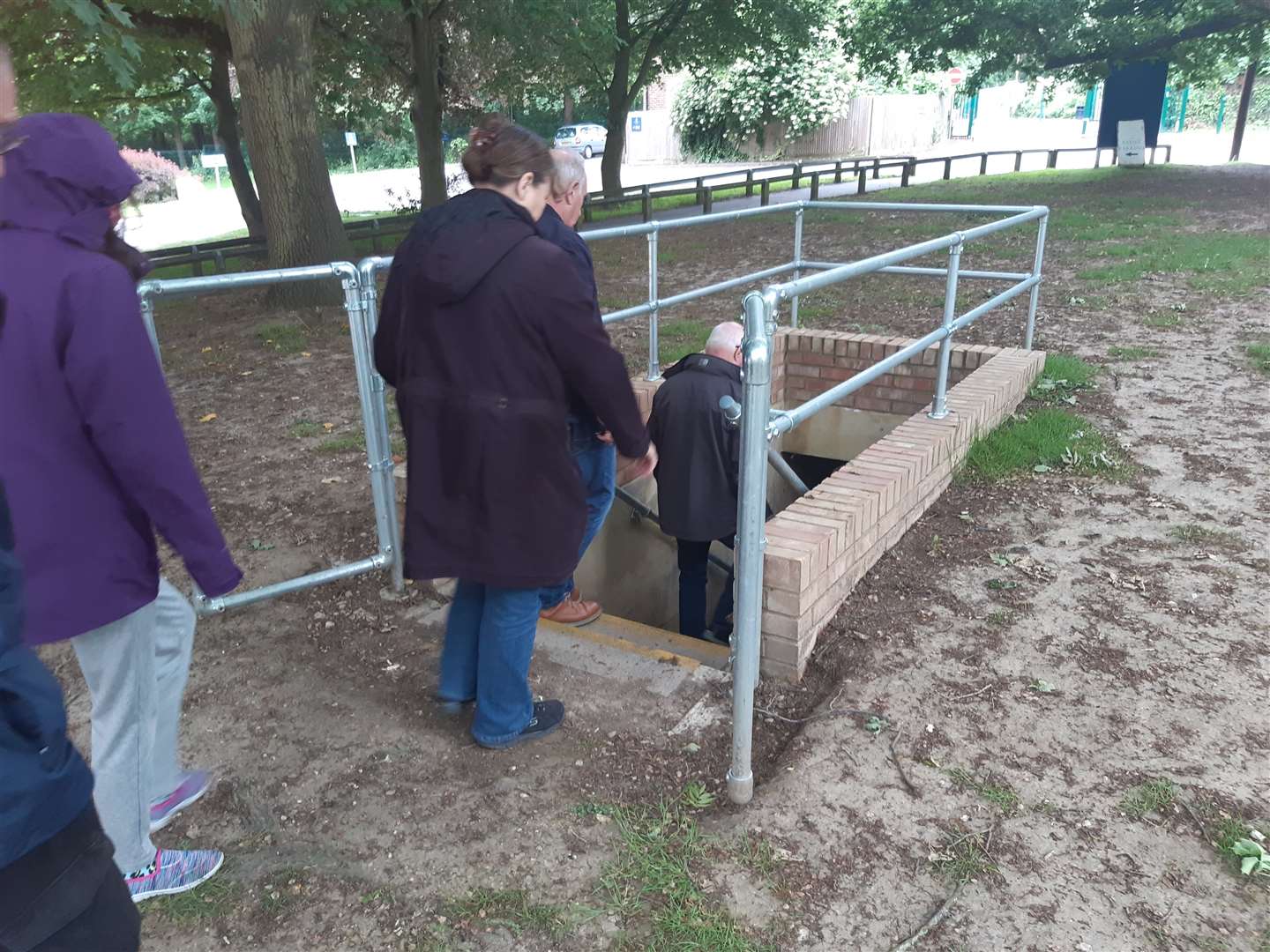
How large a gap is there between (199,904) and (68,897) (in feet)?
3.18

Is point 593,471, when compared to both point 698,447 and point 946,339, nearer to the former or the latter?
point 698,447

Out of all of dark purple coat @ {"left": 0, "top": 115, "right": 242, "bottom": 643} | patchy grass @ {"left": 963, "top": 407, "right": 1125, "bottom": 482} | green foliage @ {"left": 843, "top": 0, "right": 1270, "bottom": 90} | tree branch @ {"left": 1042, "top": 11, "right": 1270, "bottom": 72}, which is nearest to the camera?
dark purple coat @ {"left": 0, "top": 115, "right": 242, "bottom": 643}

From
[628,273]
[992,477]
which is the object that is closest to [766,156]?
[628,273]

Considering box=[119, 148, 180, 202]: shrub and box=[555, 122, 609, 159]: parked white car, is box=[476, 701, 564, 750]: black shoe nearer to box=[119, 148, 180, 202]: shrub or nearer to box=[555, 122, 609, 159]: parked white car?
box=[119, 148, 180, 202]: shrub

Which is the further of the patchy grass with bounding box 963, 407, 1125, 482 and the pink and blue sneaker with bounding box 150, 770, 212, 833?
the patchy grass with bounding box 963, 407, 1125, 482

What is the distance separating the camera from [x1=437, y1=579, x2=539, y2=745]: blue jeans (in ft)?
8.66

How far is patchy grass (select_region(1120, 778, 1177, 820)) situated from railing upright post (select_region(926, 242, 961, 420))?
88.3 inches

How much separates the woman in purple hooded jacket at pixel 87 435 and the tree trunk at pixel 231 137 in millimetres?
14291

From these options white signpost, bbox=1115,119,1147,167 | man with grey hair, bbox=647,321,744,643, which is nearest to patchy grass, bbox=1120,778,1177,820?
man with grey hair, bbox=647,321,744,643

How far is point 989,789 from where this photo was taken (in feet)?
8.20

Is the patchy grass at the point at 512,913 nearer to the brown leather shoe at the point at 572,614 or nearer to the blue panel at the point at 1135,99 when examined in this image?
the brown leather shoe at the point at 572,614

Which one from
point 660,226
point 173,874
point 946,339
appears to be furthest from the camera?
point 660,226

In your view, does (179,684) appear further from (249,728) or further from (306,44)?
(306,44)

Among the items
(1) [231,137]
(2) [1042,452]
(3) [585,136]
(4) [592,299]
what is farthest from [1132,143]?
(3) [585,136]
